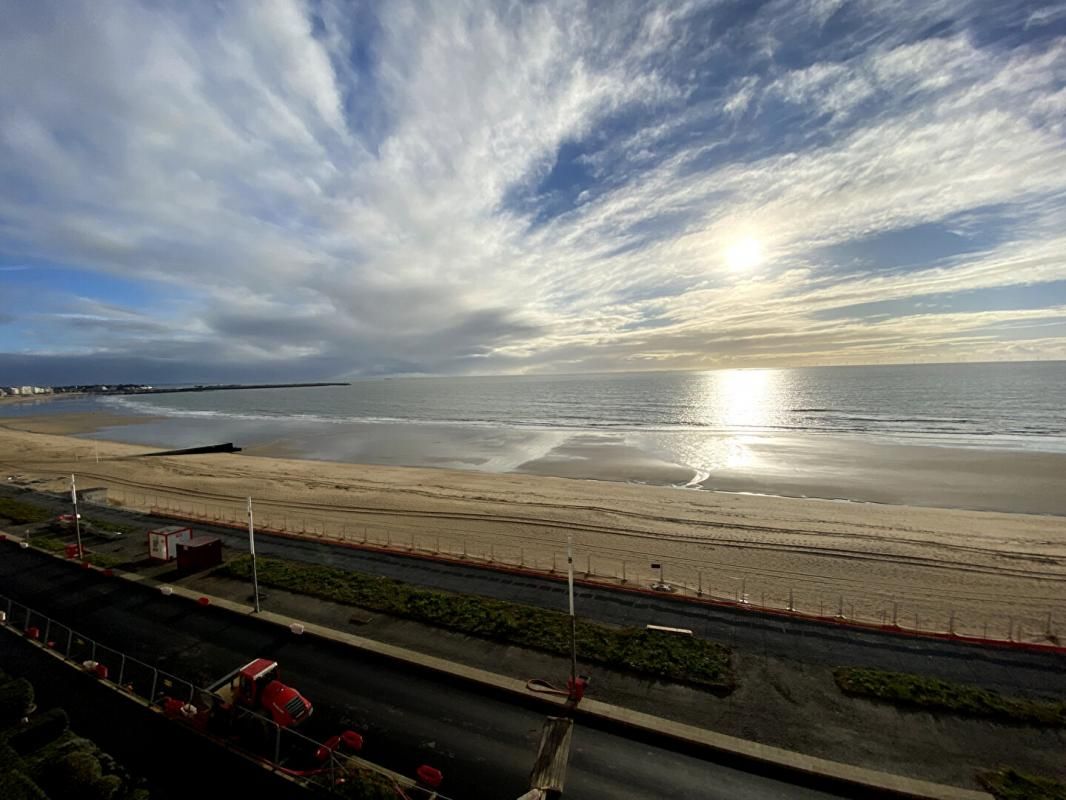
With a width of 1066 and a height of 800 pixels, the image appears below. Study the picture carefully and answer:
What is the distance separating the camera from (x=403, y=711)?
474 inches

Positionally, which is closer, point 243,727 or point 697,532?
point 243,727

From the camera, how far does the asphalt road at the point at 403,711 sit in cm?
998

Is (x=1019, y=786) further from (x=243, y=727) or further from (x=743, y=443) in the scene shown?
(x=743, y=443)

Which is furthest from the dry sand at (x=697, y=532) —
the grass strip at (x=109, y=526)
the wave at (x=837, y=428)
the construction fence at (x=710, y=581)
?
the wave at (x=837, y=428)

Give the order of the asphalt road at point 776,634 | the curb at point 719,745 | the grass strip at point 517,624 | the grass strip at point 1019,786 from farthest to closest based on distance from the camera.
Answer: the grass strip at point 517,624, the asphalt road at point 776,634, the curb at point 719,745, the grass strip at point 1019,786

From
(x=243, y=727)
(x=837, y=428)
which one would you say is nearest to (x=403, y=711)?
(x=243, y=727)

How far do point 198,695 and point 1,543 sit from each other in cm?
2056

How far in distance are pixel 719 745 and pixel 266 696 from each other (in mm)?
10005

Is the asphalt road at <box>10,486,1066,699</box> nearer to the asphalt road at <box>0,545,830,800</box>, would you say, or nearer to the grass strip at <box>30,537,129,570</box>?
the asphalt road at <box>0,545,830,800</box>

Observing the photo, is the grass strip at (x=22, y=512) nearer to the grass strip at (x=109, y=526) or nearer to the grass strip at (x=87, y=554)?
the grass strip at (x=109, y=526)

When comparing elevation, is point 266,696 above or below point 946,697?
above

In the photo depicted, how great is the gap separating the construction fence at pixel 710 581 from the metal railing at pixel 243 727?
10.3 metres

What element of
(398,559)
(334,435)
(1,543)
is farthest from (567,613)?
(334,435)

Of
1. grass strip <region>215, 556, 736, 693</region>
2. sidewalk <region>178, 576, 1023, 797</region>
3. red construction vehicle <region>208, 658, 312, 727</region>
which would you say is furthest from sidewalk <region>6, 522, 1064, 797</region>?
red construction vehicle <region>208, 658, 312, 727</region>
